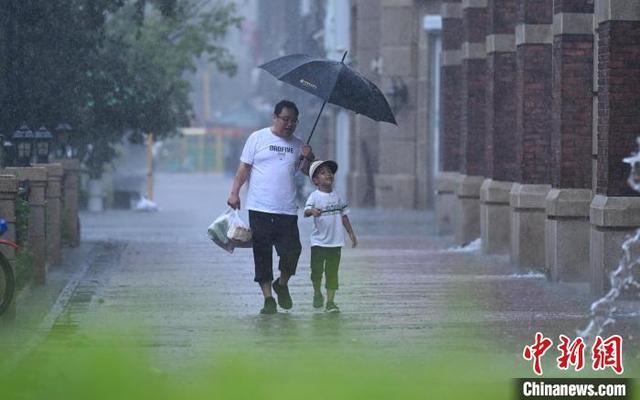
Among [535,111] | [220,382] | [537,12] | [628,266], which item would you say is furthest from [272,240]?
[220,382]

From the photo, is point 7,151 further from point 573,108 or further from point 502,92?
point 573,108

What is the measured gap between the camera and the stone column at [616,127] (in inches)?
656

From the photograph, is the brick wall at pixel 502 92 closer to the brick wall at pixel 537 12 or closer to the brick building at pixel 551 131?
the brick building at pixel 551 131

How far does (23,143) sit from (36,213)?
3458 millimetres

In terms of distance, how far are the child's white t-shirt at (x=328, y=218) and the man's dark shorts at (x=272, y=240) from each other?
0.19 metres

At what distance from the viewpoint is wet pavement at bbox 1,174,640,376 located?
12539 millimetres

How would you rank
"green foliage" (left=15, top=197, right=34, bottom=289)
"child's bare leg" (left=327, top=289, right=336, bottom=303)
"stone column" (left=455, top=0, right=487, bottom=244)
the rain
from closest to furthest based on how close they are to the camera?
the rain < "child's bare leg" (left=327, top=289, right=336, bottom=303) < "green foliage" (left=15, top=197, right=34, bottom=289) < "stone column" (left=455, top=0, right=487, bottom=244)

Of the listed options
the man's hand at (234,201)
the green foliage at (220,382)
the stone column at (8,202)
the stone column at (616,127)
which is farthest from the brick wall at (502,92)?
the green foliage at (220,382)

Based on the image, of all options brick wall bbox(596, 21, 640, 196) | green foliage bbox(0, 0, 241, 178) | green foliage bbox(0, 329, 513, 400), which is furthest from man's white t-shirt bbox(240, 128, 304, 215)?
green foliage bbox(0, 0, 241, 178)

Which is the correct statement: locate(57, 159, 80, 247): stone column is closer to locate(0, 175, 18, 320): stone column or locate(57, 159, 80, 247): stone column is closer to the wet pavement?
the wet pavement

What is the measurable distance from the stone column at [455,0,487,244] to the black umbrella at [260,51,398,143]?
1132 cm

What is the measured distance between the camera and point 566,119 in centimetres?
1941

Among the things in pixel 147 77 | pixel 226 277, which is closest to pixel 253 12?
pixel 147 77

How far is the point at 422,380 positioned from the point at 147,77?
2302cm
